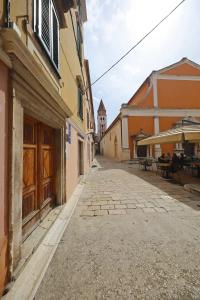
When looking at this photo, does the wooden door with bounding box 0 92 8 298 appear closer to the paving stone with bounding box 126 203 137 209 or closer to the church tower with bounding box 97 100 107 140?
the paving stone with bounding box 126 203 137 209

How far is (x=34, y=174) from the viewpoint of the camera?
3.01 metres

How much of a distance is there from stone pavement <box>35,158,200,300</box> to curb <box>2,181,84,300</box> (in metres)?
0.08

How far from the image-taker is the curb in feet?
5.47

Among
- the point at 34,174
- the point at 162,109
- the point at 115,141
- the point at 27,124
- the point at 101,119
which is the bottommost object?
the point at 34,174

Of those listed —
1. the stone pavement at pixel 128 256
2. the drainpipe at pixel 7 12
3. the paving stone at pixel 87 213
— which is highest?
the drainpipe at pixel 7 12

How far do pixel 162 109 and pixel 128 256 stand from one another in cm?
1863

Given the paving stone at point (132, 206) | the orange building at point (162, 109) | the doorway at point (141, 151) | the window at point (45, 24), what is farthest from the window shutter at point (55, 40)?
the doorway at point (141, 151)

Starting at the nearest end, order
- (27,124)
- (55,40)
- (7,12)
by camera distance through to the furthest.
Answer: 1. (7,12)
2. (27,124)
3. (55,40)

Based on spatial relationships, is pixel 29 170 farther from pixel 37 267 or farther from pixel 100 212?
pixel 100 212

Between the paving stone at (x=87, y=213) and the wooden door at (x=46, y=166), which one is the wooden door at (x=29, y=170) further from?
the paving stone at (x=87, y=213)

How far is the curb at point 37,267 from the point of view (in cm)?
167

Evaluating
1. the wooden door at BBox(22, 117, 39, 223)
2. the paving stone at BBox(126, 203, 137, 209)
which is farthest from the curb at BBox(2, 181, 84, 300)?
the paving stone at BBox(126, 203, 137, 209)

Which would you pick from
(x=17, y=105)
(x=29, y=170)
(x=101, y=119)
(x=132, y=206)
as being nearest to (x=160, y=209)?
(x=132, y=206)

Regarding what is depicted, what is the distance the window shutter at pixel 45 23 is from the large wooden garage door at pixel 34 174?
1.50 meters
